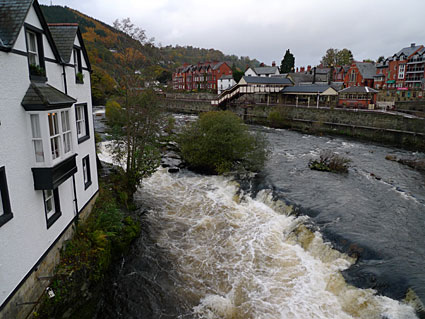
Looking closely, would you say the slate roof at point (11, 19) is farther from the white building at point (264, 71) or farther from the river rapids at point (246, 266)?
the white building at point (264, 71)

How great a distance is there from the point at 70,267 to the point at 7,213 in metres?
3.58

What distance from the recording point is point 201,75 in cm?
9638

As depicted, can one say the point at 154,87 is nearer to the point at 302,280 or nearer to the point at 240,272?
the point at 240,272

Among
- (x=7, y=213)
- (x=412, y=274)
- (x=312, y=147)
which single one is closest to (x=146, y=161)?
(x=7, y=213)

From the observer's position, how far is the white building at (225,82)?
8700 cm

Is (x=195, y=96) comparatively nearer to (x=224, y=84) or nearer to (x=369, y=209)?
(x=224, y=84)

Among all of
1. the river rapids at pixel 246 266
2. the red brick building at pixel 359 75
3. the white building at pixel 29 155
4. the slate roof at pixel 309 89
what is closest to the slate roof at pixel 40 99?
the white building at pixel 29 155

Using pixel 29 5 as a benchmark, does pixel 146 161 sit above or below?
below

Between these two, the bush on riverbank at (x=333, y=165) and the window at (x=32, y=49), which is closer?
the window at (x=32, y=49)

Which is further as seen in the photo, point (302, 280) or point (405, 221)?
point (405, 221)

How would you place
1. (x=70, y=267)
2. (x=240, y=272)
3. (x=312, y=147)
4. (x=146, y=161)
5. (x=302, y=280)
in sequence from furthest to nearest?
(x=312, y=147), (x=146, y=161), (x=240, y=272), (x=302, y=280), (x=70, y=267)

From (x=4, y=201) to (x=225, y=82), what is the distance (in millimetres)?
84945

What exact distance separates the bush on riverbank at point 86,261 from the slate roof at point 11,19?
688 centimetres

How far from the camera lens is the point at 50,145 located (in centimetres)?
865
